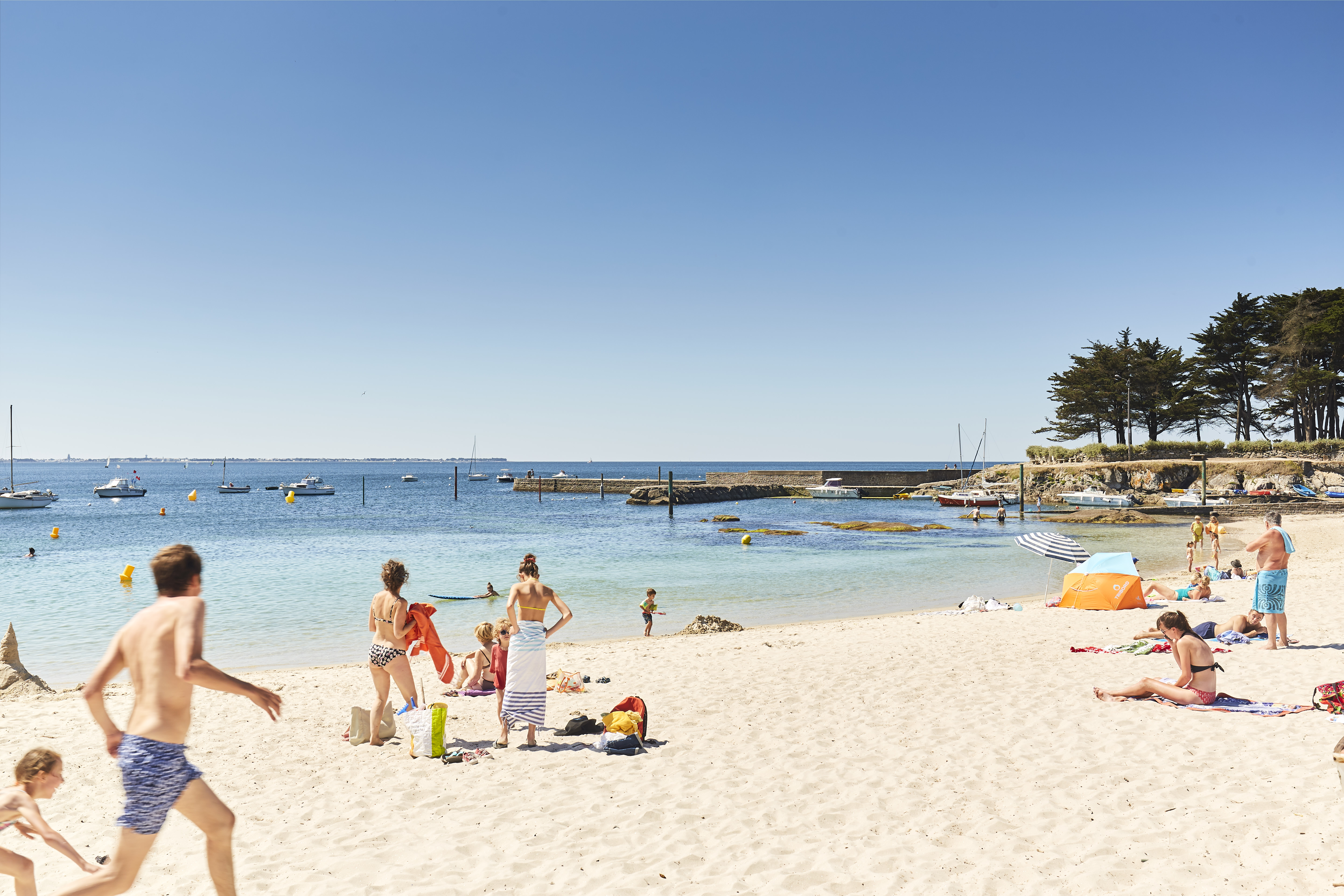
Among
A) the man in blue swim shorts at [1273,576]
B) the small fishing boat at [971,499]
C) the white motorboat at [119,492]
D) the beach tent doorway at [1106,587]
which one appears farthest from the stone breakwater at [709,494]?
the white motorboat at [119,492]

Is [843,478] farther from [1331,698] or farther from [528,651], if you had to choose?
[528,651]

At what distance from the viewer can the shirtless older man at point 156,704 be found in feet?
10.5

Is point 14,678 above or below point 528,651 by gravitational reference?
below

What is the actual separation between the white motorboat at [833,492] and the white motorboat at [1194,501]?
27.3m

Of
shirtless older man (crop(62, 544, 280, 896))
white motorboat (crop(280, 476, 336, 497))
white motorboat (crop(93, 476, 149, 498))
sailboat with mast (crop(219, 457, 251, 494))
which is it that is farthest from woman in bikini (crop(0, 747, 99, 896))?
sailboat with mast (crop(219, 457, 251, 494))

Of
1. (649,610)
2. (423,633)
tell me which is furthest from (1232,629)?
(423,633)

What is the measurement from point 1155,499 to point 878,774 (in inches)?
2167

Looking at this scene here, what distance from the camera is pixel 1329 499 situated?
142 feet

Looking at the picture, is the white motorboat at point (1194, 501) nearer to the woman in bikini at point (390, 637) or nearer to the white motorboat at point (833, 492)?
the white motorboat at point (833, 492)

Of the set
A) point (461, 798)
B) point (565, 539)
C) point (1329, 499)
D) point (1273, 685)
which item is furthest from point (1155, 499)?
point (461, 798)

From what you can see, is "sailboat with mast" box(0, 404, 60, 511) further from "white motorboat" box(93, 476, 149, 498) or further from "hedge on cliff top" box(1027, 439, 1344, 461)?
"hedge on cliff top" box(1027, 439, 1344, 461)

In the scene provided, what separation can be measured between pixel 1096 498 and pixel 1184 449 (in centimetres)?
1087

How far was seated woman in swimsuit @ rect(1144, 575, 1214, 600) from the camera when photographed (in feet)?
50.1

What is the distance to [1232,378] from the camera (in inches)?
2271
